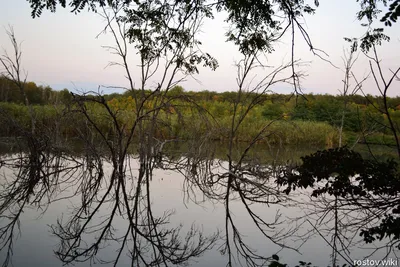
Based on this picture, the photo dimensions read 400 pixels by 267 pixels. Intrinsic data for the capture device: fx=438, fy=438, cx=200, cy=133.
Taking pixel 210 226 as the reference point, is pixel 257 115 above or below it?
above

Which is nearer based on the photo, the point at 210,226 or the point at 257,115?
the point at 210,226

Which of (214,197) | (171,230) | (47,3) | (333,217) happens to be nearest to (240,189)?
(214,197)

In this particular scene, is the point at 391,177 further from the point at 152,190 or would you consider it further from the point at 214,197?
the point at 152,190

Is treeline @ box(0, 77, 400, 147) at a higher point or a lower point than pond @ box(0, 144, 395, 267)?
higher

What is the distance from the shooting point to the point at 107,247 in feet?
11.1

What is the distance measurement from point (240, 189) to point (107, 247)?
328 cm

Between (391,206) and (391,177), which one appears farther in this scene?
(391,177)

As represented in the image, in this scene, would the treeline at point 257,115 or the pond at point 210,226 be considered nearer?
the pond at point 210,226

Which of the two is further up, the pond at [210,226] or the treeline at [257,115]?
the treeline at [257,115]

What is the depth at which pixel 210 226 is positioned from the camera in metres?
4.19

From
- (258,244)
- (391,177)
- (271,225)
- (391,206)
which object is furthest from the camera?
(391,177)

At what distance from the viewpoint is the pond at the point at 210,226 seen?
3.23 meters

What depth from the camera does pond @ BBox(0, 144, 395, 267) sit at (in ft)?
10.6

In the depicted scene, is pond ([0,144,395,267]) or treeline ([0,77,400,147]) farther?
treeline ([0,77,400,147])
